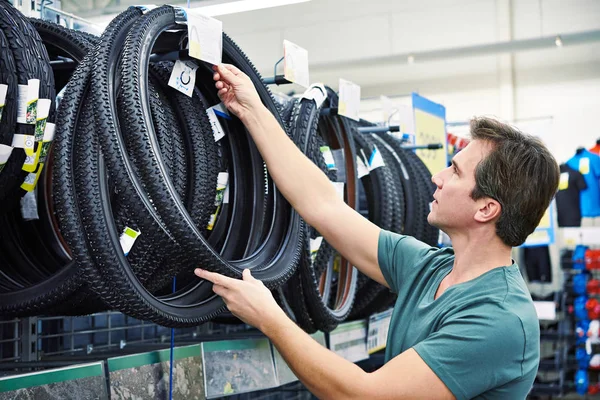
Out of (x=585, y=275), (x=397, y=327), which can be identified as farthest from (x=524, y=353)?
(x=585, y=275)

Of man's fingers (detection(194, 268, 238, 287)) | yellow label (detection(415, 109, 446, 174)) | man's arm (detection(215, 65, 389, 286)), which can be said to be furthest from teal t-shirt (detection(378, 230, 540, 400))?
yellow label (detection(415, 109, 446, 174))

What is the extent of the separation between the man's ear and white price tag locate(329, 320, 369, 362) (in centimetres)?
139

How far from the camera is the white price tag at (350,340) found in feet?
9.81

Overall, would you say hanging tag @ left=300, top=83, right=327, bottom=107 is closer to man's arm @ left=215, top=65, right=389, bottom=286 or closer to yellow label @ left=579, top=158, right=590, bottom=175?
man's arm @ left=215, top=65, right=389, bottom=286

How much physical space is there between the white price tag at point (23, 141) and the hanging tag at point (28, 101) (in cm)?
3

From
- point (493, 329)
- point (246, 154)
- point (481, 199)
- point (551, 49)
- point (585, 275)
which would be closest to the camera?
point (493, 329)

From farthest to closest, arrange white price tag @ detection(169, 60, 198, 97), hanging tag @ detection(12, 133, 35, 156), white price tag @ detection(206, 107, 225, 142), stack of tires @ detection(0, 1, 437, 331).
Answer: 1. white price tag @ detection(206, 107, 225, 142)
2. white price tag @ detection(169, 60, 198, 97)
3. hanging tag @ detection(12, 133, 35, 156)
4. stack of tires @ detection(0, 1, 437, 331)

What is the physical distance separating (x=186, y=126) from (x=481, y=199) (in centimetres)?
82

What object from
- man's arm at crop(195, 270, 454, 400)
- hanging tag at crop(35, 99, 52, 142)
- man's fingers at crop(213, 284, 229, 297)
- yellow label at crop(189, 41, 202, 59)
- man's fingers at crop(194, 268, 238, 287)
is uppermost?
yellow label at crop(189, 41, 202, 59)

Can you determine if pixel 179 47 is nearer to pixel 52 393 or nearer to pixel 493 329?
pixel 52 393

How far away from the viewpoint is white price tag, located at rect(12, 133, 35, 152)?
1.66 m

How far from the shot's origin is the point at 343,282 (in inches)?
118

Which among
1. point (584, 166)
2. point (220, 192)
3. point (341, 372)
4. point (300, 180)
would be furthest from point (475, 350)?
point (584, 166)

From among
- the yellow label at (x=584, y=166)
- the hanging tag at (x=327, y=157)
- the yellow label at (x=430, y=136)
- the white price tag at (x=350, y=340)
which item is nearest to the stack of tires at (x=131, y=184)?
the hanging tag at (x=327, y=157)
